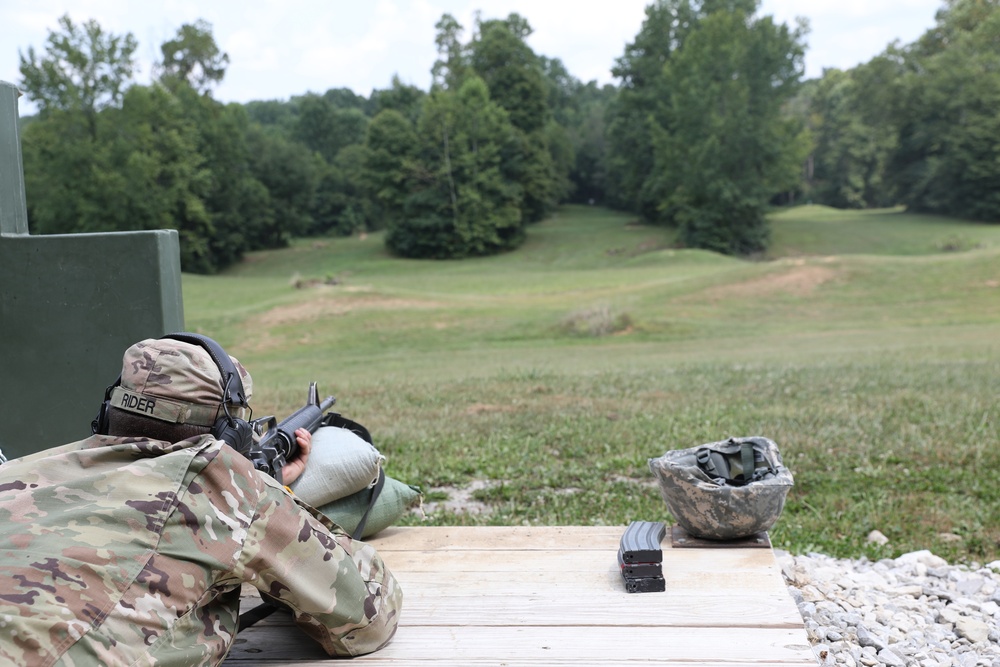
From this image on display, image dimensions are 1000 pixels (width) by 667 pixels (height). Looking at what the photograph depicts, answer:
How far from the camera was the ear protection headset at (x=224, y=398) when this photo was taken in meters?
2.25

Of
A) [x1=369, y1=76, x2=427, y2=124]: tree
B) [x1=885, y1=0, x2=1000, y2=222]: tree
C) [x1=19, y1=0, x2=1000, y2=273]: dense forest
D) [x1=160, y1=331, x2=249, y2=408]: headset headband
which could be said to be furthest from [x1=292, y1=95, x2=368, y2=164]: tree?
[x1=160, y1=331, x2=249, y2=408]: headset headband

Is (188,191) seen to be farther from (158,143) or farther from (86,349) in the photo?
(86,349)

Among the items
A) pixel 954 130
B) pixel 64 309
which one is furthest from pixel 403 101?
pixel 64 309

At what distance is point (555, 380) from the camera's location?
11266 millimetres

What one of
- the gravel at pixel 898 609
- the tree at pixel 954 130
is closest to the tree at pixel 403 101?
the tree at pixel 954 130

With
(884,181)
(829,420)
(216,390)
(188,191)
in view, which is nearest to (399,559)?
(216,390)

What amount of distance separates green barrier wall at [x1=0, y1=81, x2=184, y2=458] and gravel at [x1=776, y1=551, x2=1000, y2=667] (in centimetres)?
285

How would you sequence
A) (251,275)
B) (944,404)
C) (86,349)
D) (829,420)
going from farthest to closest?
(251,275) → (944,404) → (829,420) → (86,349)

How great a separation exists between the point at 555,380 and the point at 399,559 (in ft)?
26.6

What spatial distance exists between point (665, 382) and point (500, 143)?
50.6 metres

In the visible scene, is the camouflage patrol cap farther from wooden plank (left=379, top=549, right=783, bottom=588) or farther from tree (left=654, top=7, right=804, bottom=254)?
tree (left=654, top=7, right=804, bottom=254)

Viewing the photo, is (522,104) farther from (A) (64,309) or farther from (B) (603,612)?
(B) (603,612)

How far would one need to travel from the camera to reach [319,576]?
2312 mm

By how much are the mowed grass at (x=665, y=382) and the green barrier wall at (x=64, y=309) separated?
6.99 ft
